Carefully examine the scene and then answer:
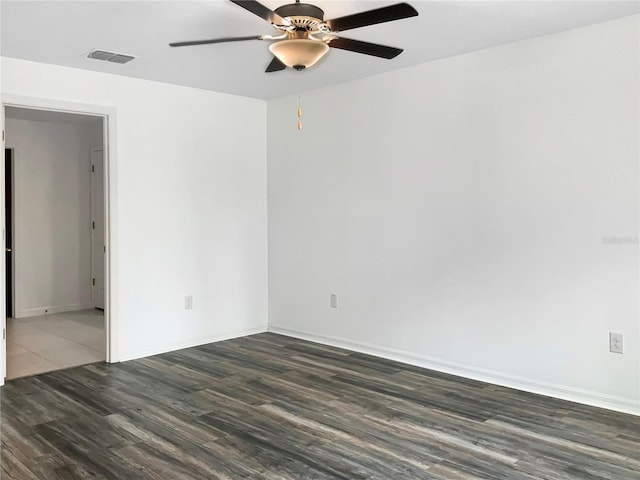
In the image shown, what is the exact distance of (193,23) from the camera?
321 cm

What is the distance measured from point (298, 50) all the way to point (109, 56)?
185 cm

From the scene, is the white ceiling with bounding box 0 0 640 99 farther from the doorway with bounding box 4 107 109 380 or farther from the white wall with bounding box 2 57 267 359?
the doorway with bounding box 4 107 109 380

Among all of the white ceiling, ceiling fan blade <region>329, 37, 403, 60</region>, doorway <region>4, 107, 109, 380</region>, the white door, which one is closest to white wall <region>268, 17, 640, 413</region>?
the white ceiling

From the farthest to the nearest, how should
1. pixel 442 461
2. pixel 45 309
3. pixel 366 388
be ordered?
pixel 45 309 → pixel 366 388 → pixel 442 461

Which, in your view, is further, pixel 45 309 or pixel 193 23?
pixel 45 309

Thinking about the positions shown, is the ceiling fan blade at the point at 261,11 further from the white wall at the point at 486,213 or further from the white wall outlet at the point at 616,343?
the white wall outlet at the point at 616,343

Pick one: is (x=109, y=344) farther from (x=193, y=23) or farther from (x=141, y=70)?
(x=193, y=23)

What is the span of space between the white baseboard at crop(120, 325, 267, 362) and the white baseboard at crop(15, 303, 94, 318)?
2.85 m

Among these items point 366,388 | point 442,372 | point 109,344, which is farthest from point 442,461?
point 109,344

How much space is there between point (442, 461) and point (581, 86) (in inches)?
95.2

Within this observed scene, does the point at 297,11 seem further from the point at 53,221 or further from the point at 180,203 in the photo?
the point at 53,221

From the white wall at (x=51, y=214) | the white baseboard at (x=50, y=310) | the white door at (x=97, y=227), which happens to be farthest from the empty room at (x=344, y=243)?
the white door at (x=97, y=227)

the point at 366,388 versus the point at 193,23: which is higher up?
the point at 193,23

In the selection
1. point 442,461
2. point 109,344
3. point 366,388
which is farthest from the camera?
point 109,344
